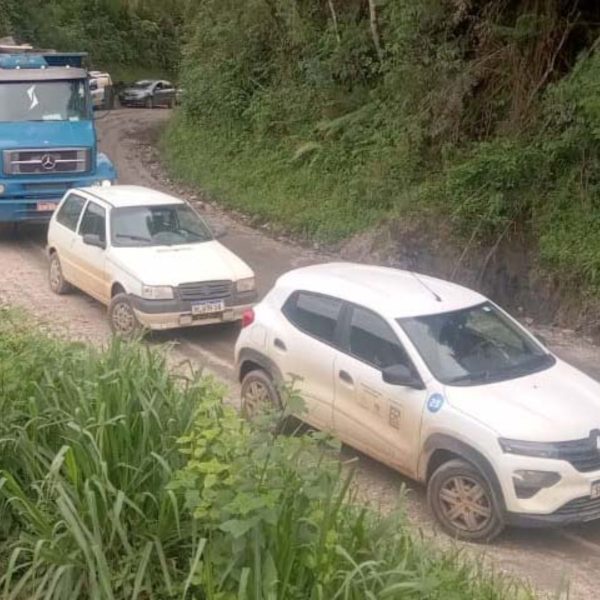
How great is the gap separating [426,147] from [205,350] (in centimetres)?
728

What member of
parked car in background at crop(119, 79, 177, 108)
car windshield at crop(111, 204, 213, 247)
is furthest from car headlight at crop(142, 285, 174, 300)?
parked car in background at crop(119, 79, 177, 108)

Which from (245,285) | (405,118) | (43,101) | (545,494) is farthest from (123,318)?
(405,118)

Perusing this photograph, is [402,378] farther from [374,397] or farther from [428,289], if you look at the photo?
[428,289]

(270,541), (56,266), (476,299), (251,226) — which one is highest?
(270,541)

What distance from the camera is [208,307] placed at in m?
13.4

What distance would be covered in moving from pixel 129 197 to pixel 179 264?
1783mm

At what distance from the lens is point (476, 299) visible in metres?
10.0

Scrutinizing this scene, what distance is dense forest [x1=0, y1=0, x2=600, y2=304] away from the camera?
16.3m

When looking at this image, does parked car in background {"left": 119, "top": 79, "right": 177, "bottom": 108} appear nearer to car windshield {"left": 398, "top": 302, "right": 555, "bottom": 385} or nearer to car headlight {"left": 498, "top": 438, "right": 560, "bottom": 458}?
car windshield {"left": 398, "top": 302, "right": 555, "bottom": 385}

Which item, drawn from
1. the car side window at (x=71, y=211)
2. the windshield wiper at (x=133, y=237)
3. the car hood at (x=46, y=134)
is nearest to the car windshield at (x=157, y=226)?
the windshield wiper at (x=133, y=237)

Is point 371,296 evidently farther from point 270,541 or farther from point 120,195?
point 120,195

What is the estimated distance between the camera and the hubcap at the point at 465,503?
8.46 m

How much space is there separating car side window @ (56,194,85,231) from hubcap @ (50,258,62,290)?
553 millimetres

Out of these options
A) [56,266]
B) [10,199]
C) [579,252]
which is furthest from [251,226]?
[579,252]
